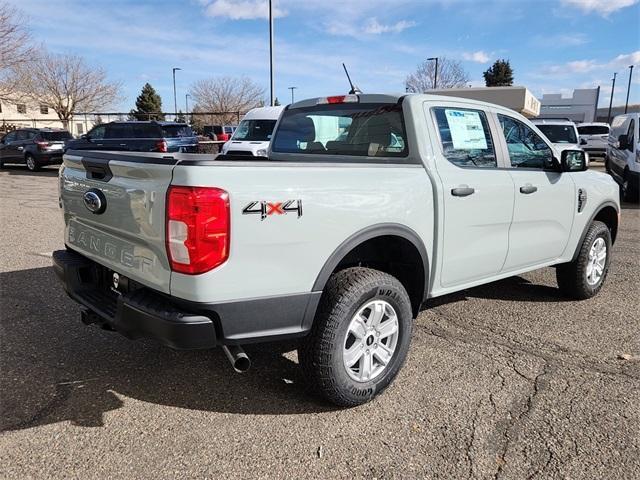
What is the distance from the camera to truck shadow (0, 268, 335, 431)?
295cm

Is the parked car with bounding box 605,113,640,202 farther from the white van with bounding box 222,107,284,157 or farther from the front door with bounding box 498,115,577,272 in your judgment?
the white van with bounding box 222,107,284,157

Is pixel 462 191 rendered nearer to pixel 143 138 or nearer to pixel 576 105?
pixel 143 138

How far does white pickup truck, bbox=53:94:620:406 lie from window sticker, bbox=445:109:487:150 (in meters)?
0.01

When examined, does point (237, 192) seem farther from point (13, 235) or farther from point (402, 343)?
point (13, 235)

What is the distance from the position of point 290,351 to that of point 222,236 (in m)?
1.64

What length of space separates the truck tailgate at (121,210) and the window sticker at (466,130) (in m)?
2.01

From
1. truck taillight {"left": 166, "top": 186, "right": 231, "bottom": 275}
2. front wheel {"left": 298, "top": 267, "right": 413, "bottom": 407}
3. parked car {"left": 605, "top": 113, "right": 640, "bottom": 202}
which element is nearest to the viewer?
truck taillight {"left": 166, "top": 186, "right": 231, "bottom": 275}

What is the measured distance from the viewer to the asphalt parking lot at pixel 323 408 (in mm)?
2488

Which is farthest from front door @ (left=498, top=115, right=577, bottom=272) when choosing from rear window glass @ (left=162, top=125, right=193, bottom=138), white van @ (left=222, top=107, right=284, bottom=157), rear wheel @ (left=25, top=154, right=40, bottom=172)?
rear wheel @ (left=25, top=154, right=40, bottom=172)

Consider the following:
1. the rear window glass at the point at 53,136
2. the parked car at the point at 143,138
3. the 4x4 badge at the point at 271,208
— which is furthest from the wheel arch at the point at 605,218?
the rear window glass at the point at 53,136

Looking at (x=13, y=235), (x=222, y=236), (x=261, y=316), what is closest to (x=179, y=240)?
(x=222, y=236)

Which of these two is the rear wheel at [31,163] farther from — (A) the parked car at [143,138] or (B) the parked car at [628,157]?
(B) the parked car at [628,157]

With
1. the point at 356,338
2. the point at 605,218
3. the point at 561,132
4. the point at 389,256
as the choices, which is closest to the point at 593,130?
the point at 561,132

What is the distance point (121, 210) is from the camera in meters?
2.70
